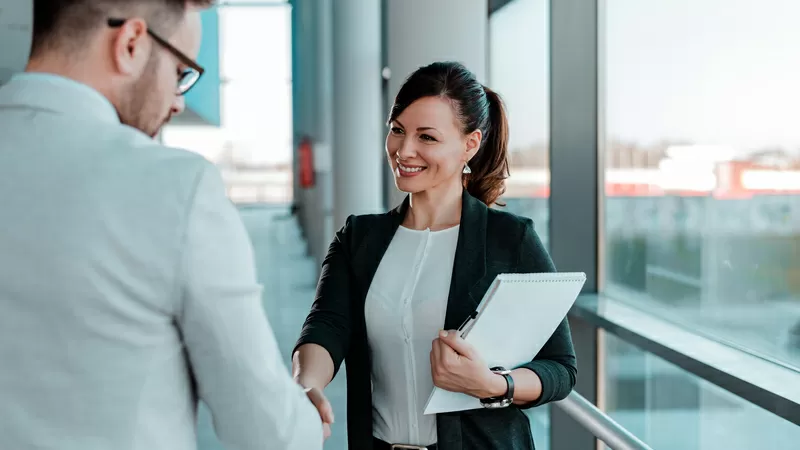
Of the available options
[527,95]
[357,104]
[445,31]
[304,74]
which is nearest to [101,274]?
[445,31]

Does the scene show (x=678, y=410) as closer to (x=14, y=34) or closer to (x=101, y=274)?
(x=14, y=34)

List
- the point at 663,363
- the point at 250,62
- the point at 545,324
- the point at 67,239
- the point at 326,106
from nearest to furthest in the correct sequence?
the point at 67,239
the point at 545,324
the point at 663,363
the point at 326,106
the point at 250,62

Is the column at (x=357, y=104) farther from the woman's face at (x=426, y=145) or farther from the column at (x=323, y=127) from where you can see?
the woman's face at (x=426, y=145)

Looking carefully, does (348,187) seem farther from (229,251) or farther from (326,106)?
(229,251)

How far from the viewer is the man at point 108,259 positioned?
0.90 metres

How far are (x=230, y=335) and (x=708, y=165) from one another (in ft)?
7.39

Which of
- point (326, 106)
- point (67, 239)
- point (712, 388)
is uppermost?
point (326, 106)

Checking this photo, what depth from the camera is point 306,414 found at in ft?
3.56

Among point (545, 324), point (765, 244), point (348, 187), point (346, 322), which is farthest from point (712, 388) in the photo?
point (348, 187)

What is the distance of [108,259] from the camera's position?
0.89m

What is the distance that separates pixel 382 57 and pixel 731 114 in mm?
5485

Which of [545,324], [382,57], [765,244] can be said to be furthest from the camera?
[382,57]

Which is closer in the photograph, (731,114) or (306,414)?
(306,414)

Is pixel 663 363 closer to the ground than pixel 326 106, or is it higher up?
closer to the ground
